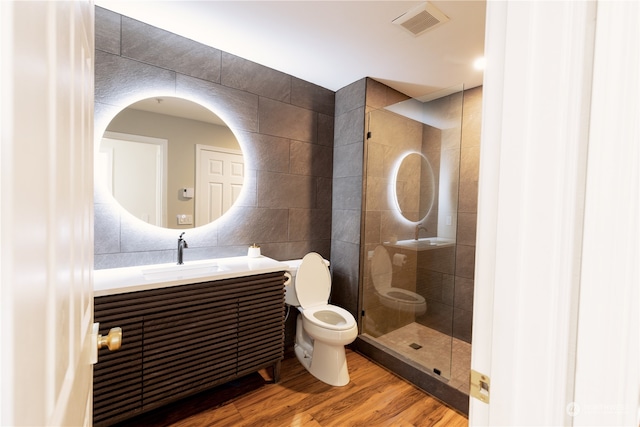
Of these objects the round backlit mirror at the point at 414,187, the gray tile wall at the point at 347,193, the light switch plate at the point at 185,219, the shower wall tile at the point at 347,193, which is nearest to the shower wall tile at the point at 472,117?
the round backlit mirror at the point at 414,187

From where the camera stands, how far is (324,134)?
2869 millimetres

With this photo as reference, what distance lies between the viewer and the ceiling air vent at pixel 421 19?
1697 mm

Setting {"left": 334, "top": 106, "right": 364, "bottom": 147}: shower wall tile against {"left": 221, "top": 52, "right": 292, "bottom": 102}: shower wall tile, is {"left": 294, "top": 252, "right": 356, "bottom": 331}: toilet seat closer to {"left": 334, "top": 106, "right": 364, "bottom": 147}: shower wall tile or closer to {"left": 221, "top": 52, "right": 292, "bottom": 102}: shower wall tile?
{"left": 334, "top": 106, "right": 364, "bottom": 147}: shower wall tile

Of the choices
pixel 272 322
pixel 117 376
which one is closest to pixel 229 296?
pixel 272 322

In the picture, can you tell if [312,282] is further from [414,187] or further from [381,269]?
[414,187]

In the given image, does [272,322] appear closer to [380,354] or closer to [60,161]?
[380,354]

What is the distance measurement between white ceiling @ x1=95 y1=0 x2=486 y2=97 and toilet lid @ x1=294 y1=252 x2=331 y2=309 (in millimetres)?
1640

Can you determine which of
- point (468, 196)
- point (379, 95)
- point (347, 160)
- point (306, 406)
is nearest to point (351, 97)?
point (379, 95)

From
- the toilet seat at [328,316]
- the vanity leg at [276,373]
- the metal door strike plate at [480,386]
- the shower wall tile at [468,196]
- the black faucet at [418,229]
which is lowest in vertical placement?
the vanity leg at [276,373]

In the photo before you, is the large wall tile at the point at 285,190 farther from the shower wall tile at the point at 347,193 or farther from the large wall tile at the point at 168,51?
the large wall tile at the point at 168,51

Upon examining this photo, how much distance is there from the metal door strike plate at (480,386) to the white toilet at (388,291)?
215 cm

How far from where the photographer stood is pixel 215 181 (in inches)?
89.9

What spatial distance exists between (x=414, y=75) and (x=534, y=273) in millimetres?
2506

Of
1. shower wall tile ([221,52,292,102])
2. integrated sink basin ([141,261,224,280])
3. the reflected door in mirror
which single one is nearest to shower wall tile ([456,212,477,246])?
shower wall tile ([221,52,292,102])
